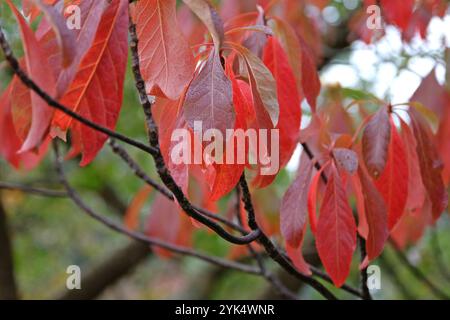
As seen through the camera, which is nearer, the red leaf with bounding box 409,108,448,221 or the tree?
the tree

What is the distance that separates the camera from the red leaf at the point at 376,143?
69 cm

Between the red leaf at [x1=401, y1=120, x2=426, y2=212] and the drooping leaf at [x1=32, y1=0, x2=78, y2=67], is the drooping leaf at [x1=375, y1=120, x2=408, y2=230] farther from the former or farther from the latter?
the drooping leaf at [x1=32, y1=0, x2=78, y2=67]

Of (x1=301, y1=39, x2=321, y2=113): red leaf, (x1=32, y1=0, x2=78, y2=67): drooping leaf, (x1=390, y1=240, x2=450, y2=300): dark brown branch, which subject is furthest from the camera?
(x1=390, y1=240, x2=450, y2=300): dark brown branch

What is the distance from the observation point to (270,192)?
4.95ft

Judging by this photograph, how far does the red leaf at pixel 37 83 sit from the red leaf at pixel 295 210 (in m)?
0.32

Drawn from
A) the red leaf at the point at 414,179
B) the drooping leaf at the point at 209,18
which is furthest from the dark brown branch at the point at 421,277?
the drooping leaf at the point at 209,18

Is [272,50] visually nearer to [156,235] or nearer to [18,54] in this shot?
[156,235]

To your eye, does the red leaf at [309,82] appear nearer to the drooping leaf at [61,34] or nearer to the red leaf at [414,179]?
the red leaf at [414,179]

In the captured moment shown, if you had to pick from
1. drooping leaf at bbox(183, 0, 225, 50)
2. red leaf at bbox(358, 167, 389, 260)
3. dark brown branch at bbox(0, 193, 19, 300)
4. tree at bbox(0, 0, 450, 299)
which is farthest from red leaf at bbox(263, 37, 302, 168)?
dark brown branch at bbox(0, 193, 19, 300)

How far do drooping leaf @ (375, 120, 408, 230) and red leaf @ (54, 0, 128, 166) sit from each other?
36cm

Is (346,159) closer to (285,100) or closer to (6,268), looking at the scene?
(285,100)

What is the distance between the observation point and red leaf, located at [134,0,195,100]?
55 centimetres

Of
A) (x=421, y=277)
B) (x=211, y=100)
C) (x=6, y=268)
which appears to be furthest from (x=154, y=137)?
(x=6, y=268)

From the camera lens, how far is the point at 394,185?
29.6 inches
